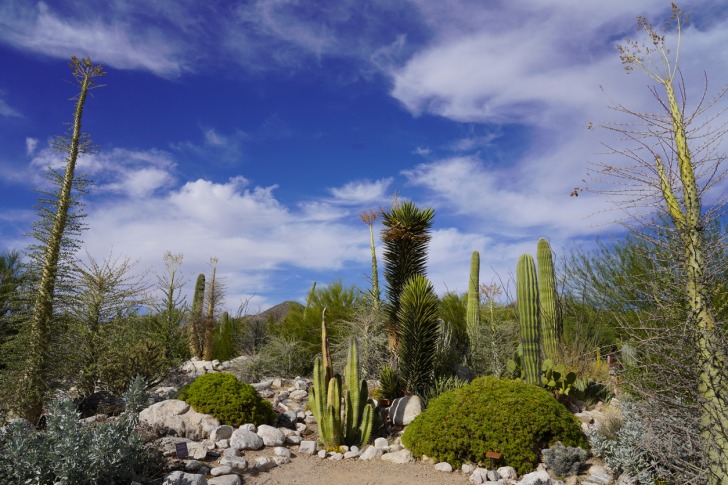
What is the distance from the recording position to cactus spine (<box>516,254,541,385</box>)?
927cm

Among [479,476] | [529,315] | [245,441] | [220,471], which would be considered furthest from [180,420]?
[529,315]

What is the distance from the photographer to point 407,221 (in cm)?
1080

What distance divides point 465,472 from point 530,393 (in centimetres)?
145

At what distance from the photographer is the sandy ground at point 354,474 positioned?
6621 millimetres

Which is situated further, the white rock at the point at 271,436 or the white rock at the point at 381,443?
the white rock at the point at 271,436

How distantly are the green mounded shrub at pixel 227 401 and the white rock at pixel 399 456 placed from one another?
7.61 ft

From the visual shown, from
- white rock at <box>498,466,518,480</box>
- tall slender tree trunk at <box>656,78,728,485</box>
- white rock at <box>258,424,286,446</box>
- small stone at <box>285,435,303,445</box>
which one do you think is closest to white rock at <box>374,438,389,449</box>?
small stone at <box>285,435,303,445</box>

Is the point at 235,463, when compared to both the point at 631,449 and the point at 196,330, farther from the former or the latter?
the point at 196,330

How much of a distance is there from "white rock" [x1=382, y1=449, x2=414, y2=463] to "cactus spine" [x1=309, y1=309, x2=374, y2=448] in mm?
644

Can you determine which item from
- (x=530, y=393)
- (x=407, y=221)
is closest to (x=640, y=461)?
(x=530, y=393)

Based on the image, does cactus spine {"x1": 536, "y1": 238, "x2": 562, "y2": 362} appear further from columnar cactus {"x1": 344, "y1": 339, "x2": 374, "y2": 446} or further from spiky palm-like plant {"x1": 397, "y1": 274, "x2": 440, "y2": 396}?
columnar cactus {"x1": 344, "y1": 339, "x2": 374, "y2": 446}

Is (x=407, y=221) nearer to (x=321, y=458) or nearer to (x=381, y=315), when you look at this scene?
(x=381, y=315)

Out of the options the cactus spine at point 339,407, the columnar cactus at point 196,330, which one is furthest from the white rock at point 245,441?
the columnar cactus at point 196,330

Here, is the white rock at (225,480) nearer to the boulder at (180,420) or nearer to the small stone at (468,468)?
the boulder at (180,420)
